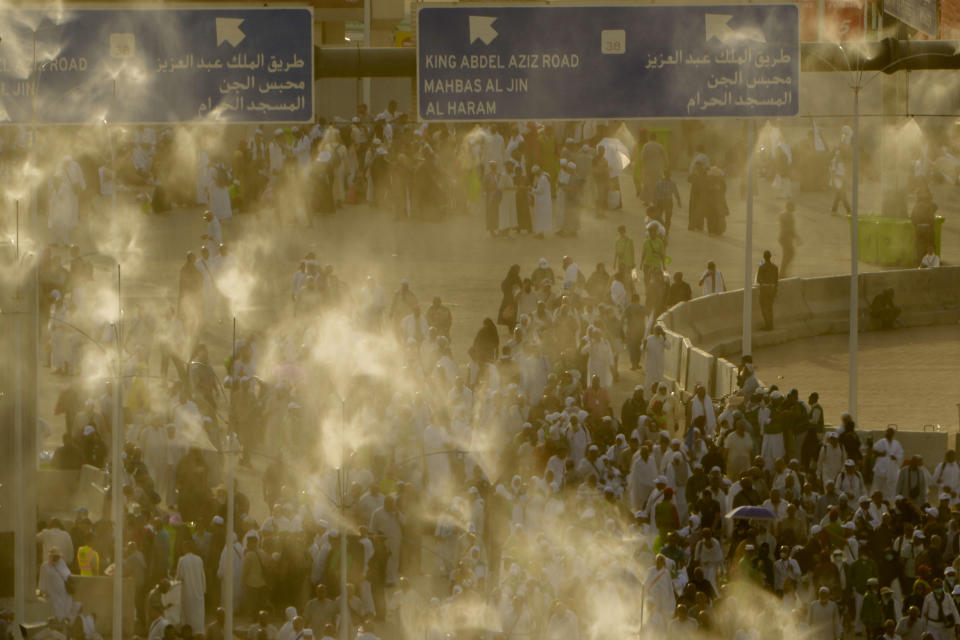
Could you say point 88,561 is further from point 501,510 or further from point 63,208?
point 63,208

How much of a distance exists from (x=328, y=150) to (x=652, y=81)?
13.3 m

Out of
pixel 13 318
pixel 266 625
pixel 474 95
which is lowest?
pixel 266 625

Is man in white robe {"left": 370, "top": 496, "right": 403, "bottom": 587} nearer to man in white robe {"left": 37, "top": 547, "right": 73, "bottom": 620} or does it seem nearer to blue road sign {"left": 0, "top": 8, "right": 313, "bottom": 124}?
man in white robe {"left": 37, "top": 547, "right": 73, "bottom": 620}

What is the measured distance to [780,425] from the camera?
2012cm

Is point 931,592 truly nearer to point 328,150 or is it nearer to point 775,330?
point 775,330

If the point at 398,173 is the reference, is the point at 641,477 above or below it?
below

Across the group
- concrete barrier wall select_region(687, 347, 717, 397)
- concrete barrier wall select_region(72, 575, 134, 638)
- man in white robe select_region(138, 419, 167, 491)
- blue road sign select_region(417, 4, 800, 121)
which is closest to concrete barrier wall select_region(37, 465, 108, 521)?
man in white robe select_region(138, 419, 167, 491)

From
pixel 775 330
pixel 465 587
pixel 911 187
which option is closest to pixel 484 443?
pixel 465 587

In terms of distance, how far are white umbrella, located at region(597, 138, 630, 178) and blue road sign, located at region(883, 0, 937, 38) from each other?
8.54 meters

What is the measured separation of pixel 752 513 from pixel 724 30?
5.75 meters

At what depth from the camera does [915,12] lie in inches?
915

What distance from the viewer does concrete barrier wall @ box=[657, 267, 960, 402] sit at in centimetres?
2478

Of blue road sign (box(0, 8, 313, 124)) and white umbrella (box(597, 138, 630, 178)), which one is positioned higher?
blue road sign (box(0, 8, 313, 124))

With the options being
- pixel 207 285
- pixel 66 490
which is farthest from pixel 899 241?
pixel 66 490
